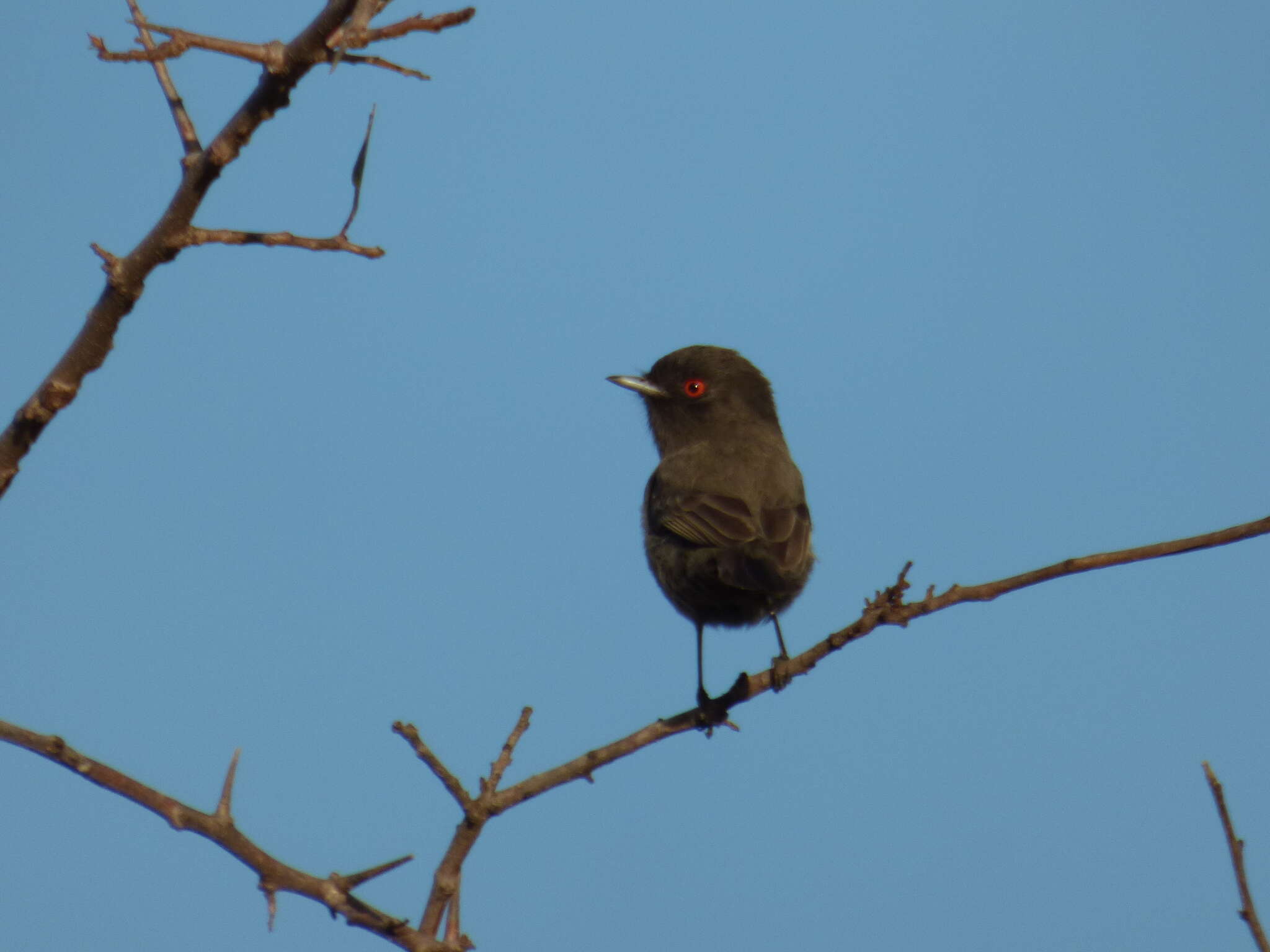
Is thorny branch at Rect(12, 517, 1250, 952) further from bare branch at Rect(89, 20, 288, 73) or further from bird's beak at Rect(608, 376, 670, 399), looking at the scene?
bird's beak at Rect(608, 376, 670, 399)

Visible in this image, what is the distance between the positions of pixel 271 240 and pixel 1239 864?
251 centimetres

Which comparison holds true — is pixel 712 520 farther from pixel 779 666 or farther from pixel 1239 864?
pixel 1239 864

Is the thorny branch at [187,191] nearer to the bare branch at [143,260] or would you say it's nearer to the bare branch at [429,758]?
the bare branch at [143,260]

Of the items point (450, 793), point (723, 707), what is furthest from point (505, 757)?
point (723, 707)

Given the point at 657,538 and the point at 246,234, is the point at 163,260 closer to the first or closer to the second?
the point at 246,234

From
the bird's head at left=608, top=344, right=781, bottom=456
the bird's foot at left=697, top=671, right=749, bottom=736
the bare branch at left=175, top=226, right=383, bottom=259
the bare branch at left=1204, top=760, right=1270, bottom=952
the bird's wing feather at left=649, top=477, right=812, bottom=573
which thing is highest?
the bird's head at left=608, top=344, right=781, bottom=456

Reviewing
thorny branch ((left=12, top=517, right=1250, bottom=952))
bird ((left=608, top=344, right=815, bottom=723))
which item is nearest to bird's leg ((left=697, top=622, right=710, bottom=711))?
bird ((left=608, top=344, right=815, bottom=723))

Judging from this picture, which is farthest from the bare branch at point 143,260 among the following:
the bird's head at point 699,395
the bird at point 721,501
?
the bird's head at point 699,395

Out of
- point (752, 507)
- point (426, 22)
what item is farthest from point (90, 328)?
point (752, 507)

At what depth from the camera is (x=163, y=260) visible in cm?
295

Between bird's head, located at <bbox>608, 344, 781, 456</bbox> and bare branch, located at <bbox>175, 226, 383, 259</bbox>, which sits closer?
bare branch, located at <bbox>175, 226, 383, 259</bbox>

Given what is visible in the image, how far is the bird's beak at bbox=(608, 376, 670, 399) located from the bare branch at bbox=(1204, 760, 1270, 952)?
6939 millimetres

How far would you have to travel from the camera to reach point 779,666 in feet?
18.4

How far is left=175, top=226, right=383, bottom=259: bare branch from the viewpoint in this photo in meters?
2.94
